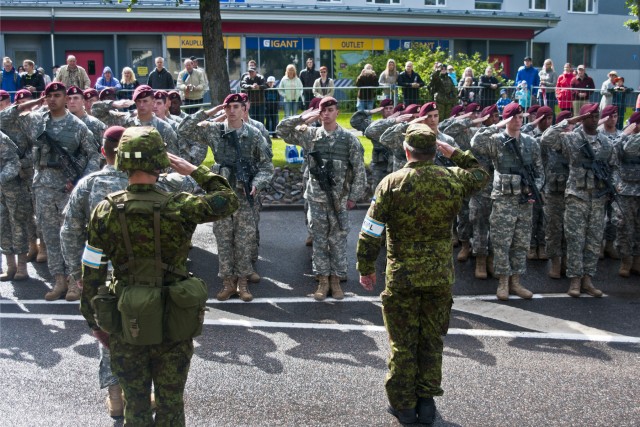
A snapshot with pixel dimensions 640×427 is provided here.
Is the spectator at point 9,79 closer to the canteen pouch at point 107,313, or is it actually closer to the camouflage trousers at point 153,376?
the canteen pouch at point 107,313

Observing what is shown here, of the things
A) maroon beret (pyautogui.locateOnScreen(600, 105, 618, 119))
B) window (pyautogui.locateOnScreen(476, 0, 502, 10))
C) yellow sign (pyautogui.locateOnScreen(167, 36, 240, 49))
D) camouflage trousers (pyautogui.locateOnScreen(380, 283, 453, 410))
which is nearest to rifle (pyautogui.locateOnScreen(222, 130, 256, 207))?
camouflage trousers (pyautogui.locateOnScreen(380, 283, 453, 410))

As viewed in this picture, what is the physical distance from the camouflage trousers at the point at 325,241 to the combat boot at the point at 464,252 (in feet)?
7.56

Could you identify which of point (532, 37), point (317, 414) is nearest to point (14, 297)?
point (317, 414)

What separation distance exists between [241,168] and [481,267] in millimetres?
3468

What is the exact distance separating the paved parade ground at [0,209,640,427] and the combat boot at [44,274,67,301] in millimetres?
99

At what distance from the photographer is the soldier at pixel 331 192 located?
8992 millimetres

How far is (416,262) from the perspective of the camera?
18.6 feet

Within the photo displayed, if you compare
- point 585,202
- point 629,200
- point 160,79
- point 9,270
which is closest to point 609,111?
point 629,200

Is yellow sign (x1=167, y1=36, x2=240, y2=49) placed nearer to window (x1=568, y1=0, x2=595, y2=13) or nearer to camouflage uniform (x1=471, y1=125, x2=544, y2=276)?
window (x1=568, y1=0, x2=595, y2=13)

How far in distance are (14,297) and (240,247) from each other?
2.71 metres

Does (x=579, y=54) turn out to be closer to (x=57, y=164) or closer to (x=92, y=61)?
(x=92, y=61)

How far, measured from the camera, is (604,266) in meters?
10.6

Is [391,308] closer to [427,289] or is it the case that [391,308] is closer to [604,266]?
[427,289]

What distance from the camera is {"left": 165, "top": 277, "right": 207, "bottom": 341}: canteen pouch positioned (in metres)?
4.56
